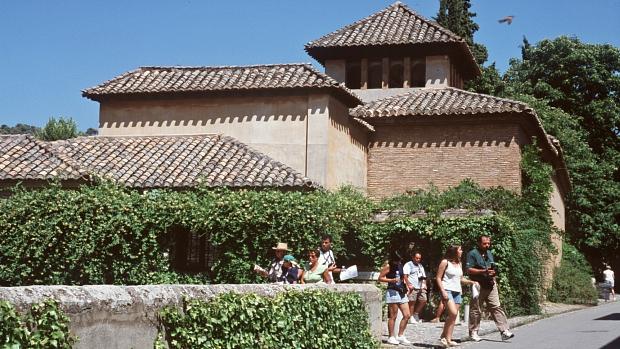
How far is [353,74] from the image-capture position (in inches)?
1254

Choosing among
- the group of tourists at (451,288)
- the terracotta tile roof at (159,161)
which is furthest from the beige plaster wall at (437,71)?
the group of tourists at (451,288)

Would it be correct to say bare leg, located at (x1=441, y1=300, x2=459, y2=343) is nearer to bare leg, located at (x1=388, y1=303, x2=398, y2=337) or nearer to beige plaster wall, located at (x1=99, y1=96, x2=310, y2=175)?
bare leg, located at (x1=388, y1=303, x2=398, y2=337)

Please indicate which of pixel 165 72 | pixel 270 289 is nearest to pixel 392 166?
pixel 165 72

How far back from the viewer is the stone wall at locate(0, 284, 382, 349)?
18.8 ft

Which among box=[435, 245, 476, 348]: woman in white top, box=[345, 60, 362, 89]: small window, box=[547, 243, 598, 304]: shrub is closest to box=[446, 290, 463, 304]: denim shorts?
box=[435, 245, 476, 348]: woman in white top

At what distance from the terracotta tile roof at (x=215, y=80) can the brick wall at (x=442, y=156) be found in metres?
2.13

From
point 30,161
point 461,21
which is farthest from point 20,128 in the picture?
point 30,161

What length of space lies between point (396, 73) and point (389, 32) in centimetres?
192

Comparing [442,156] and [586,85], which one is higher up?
[586,85]

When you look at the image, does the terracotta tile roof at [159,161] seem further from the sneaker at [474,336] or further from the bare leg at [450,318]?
the bare leg at [450,318]

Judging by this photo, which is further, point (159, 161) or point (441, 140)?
point (441, 140)

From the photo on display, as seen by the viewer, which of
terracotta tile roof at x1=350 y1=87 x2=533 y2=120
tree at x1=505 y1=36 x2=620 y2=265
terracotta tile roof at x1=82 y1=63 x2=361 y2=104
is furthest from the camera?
tree at x1=505 y1=36 x2=620 y2=265

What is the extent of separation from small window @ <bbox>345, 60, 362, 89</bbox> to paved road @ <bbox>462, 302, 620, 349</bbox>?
13.6 meters

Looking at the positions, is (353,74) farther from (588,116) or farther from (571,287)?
(588,116)
